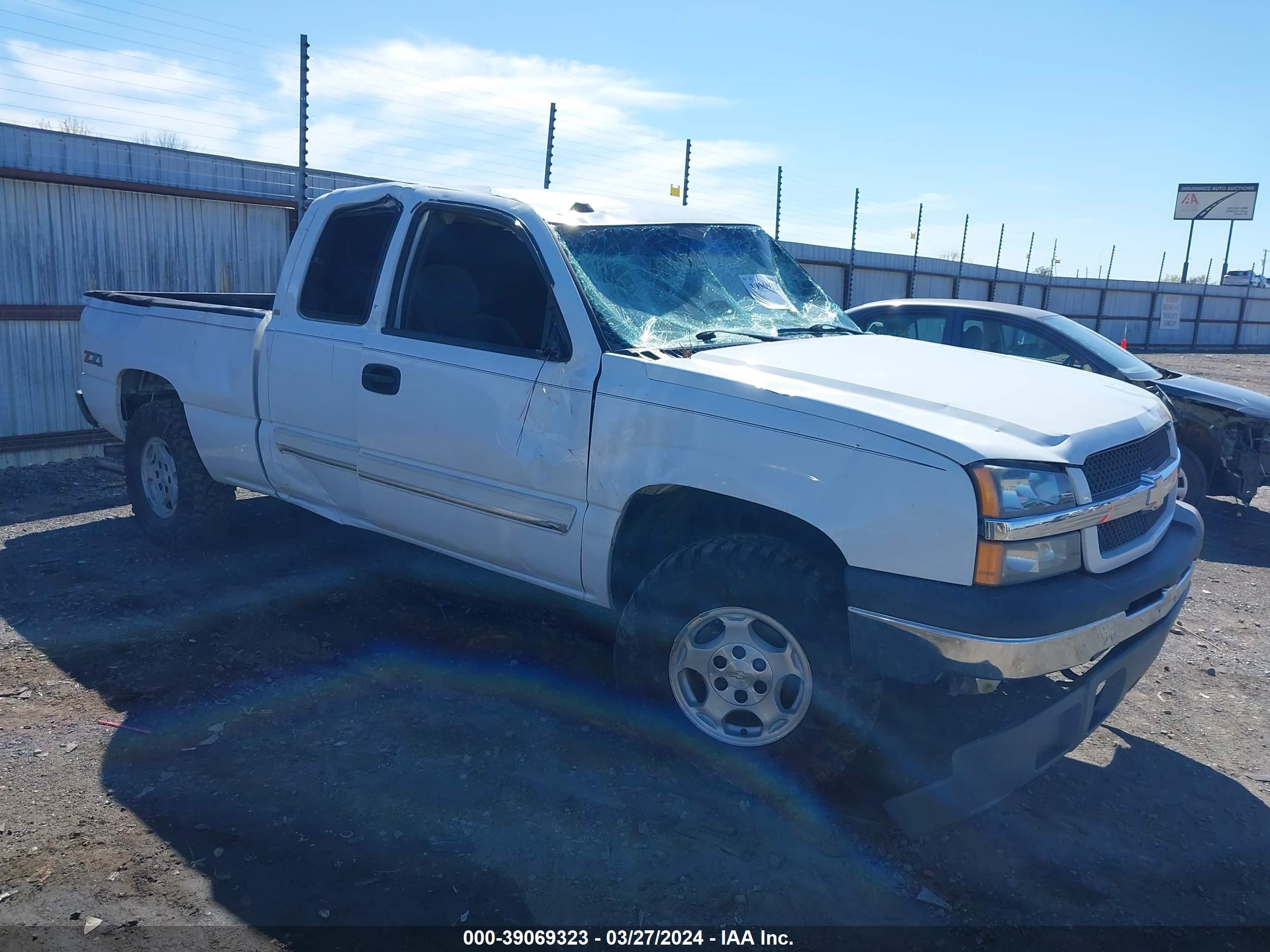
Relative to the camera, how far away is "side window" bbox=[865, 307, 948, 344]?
8.20m

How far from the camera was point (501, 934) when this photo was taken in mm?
2666

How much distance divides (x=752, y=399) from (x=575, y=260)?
3.62 feet

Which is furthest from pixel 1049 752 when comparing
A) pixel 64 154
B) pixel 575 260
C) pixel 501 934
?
pixel 64 154

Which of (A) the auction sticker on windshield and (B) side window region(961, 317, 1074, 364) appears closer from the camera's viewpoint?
(A) the auction sticker on windshield

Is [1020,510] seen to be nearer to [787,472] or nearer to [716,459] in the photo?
[787,472]

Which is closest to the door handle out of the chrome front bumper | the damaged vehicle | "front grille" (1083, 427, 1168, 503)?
the chrome front bumper

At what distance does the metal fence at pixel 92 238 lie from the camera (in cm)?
787

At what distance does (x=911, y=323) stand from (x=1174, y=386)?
7.02 feet

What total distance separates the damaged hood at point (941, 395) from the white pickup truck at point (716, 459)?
1cm

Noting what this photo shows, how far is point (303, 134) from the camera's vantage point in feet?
29.2

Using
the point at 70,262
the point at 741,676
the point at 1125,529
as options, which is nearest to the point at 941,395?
the point at 1125,529

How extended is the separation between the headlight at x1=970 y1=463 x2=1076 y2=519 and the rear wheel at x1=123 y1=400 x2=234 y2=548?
4.38 metres

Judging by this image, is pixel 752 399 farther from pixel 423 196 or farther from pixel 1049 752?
pixel 423 196

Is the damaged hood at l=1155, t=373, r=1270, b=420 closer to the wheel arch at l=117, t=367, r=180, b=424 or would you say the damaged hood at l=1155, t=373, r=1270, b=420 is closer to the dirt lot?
the dirt lot
